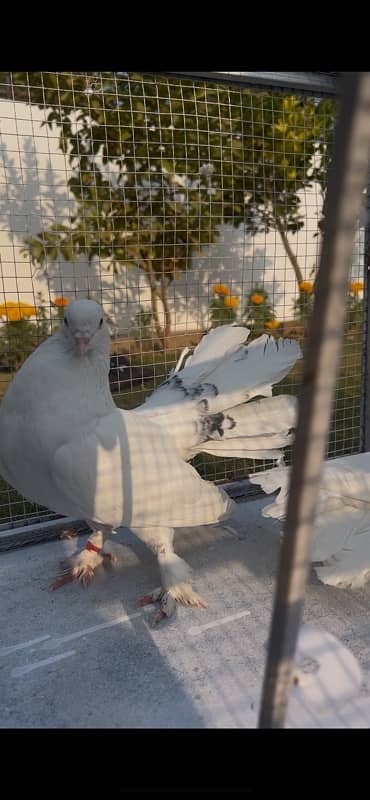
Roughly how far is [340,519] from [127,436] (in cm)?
44

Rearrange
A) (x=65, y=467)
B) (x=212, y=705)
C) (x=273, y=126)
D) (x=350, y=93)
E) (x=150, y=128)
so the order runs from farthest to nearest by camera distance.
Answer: (x=273, y=126) < (x=150, y=128) < (x=65, y=467) < (x=212, y=705) < (x=350, y=93)

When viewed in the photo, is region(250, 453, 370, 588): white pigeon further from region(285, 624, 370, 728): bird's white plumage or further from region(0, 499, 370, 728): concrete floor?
region(285, 624, 370, 728): bird's white plumage

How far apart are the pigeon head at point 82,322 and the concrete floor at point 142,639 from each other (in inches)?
19.7

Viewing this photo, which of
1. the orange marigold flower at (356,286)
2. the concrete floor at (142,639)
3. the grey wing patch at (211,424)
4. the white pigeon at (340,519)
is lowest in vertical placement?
the concrete floor at (142,639)

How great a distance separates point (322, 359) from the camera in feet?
0.96

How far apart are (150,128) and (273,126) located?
0.38 meters

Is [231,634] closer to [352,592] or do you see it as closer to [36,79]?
[352,592]

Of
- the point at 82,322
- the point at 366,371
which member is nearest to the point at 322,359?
the point at 82,322

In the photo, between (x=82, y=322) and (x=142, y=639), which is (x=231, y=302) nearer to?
(x=82, y=322)

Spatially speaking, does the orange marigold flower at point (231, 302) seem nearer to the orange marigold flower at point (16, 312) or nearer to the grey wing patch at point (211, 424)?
the orange marigold flower at point (16, 312)

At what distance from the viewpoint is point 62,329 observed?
3.11 ft

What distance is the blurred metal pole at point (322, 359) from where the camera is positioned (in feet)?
0.86

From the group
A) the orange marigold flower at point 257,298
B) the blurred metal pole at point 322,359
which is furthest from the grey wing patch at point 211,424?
the orange marigold flower at point 257,298

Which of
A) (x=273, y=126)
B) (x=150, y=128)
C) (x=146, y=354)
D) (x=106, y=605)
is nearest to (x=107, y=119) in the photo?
(x=150, y=128)
